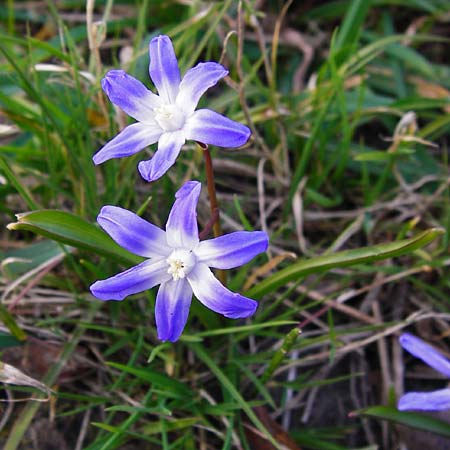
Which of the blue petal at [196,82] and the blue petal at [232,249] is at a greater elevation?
the blue petal at [196,82]

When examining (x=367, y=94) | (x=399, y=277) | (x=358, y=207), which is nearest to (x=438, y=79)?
(x=367, y=94)

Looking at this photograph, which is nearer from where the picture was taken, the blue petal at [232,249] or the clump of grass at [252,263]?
the blue petal at [232,249]

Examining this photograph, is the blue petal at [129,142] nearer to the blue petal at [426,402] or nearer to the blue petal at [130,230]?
the blue petal at [130,230]

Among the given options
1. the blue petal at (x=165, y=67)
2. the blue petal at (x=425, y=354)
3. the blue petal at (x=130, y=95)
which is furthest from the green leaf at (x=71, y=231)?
the blue petal at (x=425, y=354)

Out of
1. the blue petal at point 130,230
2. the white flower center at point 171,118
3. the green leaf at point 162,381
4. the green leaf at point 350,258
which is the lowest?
the green leaf at point 162,381

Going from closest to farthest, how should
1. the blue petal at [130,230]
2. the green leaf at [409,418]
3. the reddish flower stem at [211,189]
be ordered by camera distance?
the blue petal at [130,230] < the reddish flower stem at [211,189] < the green leaf at [409,418]

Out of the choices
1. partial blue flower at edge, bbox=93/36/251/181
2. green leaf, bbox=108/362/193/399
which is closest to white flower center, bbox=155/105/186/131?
partial blue flower at edge, bbox=93/36/251/181

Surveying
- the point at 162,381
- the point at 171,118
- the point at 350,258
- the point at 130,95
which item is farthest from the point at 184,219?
the point at 162,381

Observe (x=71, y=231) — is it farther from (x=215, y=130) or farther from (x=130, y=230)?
(x=215, y=130)
